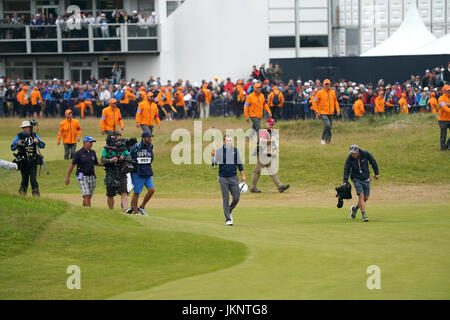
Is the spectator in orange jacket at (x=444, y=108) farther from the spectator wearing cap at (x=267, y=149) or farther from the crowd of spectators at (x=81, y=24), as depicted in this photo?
the crowd of spectators at (x=81, y=24)

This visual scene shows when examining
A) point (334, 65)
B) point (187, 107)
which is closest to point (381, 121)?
point (334, 65)

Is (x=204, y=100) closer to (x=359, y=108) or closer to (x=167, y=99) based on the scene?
(x=167, y=99)

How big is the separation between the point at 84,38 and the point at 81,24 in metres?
0.96

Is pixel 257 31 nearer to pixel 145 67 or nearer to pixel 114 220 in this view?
pixel 145 67

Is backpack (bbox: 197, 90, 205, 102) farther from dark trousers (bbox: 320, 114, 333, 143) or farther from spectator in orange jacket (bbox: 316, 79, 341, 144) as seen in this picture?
spectator in orange jacket (bbox: 316, 79, 341, 144)

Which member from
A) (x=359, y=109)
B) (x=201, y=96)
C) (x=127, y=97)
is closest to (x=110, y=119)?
(x=359, y=109)

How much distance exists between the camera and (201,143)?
3503 centimetres

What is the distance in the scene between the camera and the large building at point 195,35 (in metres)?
54.8

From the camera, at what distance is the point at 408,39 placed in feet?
155

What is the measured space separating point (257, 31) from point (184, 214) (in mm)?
34880

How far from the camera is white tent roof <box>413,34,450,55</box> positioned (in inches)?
1737

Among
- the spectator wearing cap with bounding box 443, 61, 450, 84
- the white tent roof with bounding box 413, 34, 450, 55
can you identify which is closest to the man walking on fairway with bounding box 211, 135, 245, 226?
the spectator wearing cap with bounding box 443, 61, 450, 84

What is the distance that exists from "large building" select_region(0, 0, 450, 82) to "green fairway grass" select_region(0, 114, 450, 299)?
28062mm

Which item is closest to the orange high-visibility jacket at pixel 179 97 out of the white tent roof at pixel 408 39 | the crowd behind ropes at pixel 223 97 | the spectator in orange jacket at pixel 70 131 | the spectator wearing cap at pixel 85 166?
the crowd behind ropes at pixel 223 97
